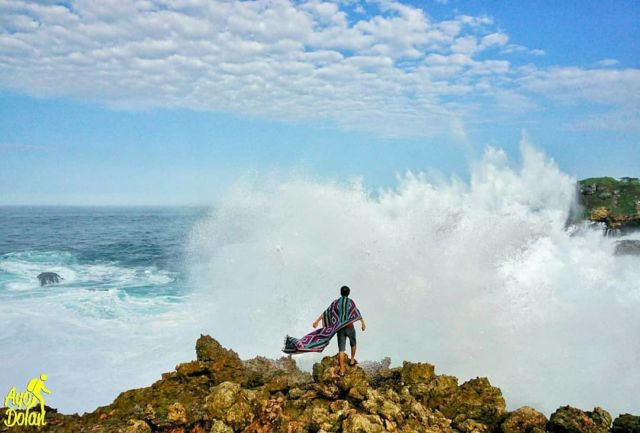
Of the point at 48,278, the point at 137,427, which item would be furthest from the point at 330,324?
the point at 48,278

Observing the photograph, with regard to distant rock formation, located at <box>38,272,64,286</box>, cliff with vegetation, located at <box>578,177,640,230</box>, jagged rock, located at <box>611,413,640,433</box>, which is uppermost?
cliff with vegetation, located at <box>578,177,640,230</box>

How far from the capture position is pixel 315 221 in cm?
2683

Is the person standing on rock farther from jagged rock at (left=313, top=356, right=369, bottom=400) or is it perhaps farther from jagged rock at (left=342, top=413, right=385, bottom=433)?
jagged rock at (left=342, top=413, right=385, bottom=433)

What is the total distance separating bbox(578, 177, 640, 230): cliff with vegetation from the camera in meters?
33.5

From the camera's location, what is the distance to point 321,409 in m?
6.35

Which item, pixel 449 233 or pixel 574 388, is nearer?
pixel 574 388

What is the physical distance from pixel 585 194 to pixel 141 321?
121ft

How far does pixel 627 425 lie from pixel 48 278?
93.7ft

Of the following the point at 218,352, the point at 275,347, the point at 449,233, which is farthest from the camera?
the point at 449,233

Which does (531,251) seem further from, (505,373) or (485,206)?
(485,206)

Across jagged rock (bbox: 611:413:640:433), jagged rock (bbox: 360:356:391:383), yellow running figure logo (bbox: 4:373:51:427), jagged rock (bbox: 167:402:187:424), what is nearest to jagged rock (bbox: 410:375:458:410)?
jagged rock (bbox: 360:356:391:383)

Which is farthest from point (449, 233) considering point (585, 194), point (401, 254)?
point (585, 194)

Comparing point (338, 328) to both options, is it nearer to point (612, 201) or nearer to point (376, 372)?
point (376, 372)

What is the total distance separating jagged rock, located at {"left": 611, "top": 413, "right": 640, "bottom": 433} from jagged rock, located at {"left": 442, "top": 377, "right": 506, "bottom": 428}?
5.15 ft
